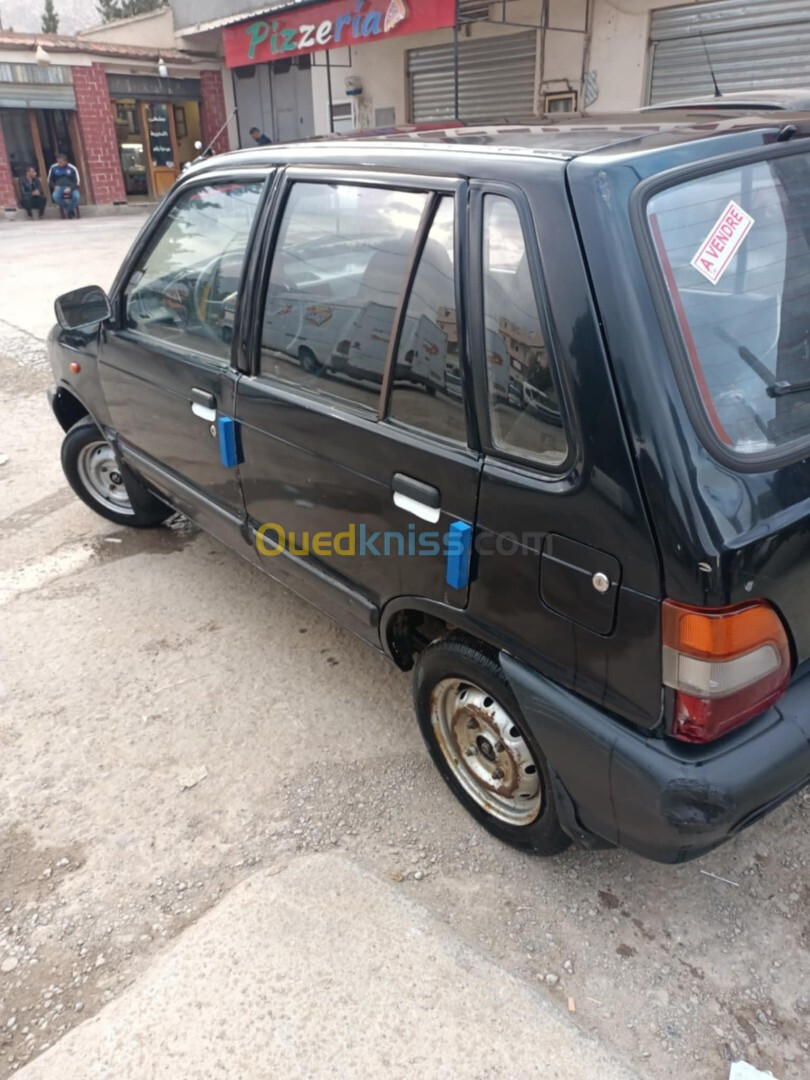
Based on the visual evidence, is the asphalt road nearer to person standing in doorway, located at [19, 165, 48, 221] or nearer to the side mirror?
the side mirror

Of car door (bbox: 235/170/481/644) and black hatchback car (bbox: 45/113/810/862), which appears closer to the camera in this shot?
black hatchback car (bbox: 45/113/810/862)

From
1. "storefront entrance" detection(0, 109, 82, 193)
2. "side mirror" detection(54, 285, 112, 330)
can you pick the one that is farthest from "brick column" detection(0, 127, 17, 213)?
"side mirror" detection(54, 285, 112, 330)

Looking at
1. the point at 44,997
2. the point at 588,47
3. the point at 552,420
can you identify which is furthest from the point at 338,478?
the point at 588,47

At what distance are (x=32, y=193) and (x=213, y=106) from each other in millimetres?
5282

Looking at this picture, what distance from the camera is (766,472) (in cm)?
165

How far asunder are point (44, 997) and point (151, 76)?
23.3 metres

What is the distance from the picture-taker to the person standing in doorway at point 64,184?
63.4ft

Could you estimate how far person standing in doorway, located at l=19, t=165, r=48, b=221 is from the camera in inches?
766

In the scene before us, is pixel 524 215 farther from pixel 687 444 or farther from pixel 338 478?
pixel 338 478

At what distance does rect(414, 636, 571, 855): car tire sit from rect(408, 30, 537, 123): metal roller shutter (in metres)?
9.13

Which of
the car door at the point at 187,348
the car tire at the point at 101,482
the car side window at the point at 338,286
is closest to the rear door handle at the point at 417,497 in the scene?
the car side window at the point at 338,286

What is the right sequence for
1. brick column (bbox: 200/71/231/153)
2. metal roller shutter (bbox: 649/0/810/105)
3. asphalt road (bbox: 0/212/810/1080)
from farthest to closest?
brick column (bbox: 200/71/231/153)
metal roller shutter (bbox: 649/0/810/105)
asphalt road (bbox: 0/212/810/1080)

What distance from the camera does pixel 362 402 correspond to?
7.62ft

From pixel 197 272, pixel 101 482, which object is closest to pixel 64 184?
→ pixel 101 482
